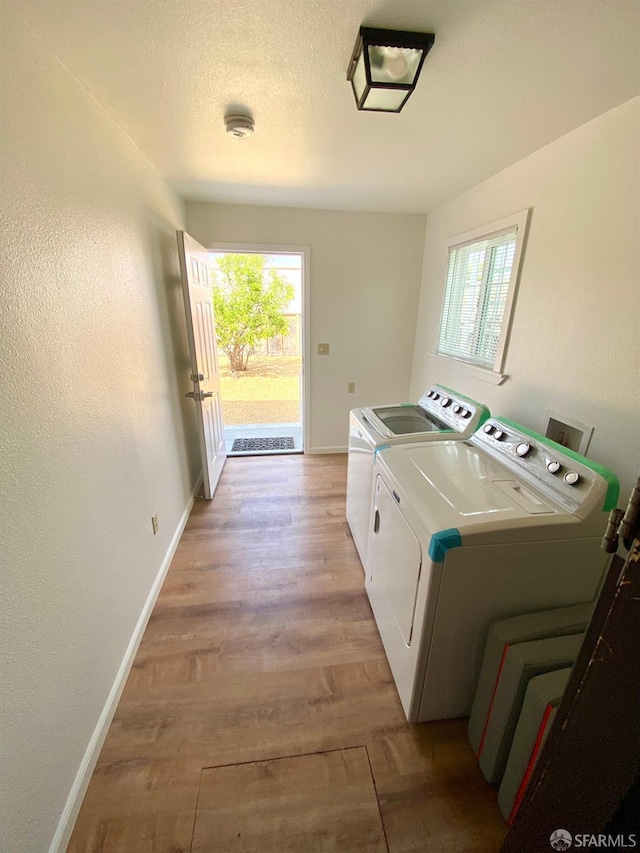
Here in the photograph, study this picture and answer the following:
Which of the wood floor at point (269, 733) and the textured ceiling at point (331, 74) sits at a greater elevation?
the textured ceiling at point (331, 74)

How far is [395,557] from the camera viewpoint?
1.40 meters

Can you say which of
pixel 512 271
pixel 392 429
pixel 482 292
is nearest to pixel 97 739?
pixel 392 429

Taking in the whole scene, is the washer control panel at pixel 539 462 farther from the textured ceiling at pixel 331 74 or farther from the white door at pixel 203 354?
the white door at pixel 203 354

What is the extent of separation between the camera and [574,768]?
659mm

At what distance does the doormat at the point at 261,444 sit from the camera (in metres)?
3.74

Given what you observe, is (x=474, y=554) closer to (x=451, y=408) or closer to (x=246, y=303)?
(x=451, y=408)

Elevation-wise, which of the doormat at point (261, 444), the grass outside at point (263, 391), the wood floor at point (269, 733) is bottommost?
the wood floor at point (269, 733)

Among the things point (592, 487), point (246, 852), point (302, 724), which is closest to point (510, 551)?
point (592, 487)

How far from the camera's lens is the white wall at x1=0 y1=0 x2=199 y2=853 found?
87 cm

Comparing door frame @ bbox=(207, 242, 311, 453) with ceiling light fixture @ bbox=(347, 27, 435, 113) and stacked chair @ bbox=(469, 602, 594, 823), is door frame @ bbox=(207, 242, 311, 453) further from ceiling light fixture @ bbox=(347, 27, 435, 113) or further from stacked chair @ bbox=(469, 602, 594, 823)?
stacked chair @ bbox=(469, 602, 594, 823)

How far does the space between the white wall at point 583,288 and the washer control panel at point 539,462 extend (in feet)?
0.93

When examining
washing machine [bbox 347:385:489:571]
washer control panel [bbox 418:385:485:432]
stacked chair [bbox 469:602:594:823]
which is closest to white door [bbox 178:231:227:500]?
washing machine [bbox 347:385:489:571]

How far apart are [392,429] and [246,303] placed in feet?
17.3

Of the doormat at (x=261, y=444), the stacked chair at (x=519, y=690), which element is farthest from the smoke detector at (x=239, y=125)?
the doormat at (x=261, y=444)
